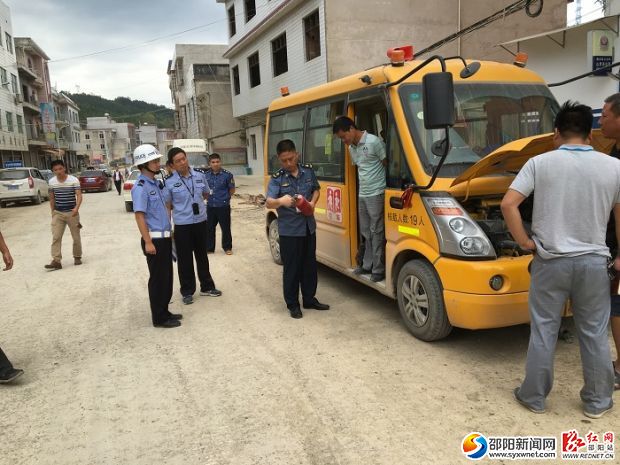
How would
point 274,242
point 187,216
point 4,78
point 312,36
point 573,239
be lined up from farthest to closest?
point 4,78 < point 312,36 < point 274,242 < point 187,216 < point 573,239

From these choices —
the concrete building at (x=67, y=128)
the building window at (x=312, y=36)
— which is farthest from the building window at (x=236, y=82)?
the concrete building at (x=67, y=128)

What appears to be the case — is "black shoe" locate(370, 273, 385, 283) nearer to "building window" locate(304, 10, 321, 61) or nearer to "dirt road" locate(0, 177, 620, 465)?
"dirt road" locate(0, 177, 620, 465)

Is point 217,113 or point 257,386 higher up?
point 217,113

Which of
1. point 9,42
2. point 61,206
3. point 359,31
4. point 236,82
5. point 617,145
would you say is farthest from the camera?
point 9,42

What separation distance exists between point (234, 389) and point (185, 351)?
988 millimetres

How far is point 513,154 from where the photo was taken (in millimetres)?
3705

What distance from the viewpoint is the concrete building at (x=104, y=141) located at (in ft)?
304

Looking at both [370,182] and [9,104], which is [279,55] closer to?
[370,182]

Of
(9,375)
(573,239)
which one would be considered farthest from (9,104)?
(573,239)

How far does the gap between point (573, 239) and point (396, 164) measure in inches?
78.6

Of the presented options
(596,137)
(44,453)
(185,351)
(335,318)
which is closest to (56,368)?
(185,351)

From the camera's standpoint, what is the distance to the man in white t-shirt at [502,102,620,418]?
112 inches

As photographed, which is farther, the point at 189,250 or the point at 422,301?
the point at 189,250

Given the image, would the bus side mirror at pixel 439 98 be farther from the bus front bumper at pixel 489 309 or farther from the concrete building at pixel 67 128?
the concrete building at pixel 67 128
